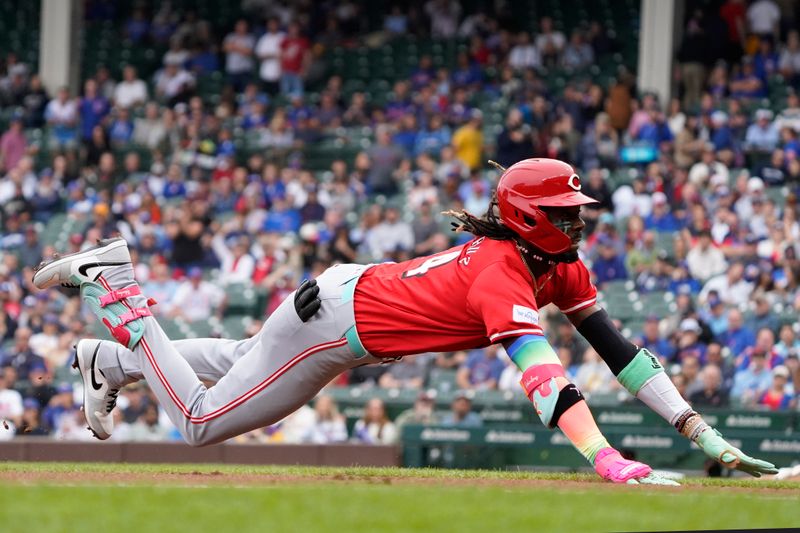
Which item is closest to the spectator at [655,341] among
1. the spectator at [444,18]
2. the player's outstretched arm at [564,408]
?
the player's outstretched arm at [564,408]

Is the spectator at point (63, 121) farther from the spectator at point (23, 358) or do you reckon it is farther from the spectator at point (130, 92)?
the spectator at point (23, 358)

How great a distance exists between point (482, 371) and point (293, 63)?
9.65 m

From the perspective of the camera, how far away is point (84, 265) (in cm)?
806

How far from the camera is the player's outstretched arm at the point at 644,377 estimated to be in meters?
7.59

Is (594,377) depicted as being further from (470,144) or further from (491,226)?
(491,226)

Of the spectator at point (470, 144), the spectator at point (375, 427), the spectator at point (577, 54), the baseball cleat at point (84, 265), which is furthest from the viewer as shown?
the spectator at point (577, 54)

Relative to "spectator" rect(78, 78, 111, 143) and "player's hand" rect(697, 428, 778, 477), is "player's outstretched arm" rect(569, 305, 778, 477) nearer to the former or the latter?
"player's hand" rect(697, 428, 778, 477)

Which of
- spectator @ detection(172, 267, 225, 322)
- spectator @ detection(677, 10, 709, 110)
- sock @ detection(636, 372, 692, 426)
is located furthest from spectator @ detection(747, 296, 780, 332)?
sock @ detection(636, 372, 692, 426)

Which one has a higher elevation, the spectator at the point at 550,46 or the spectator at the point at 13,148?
the spectator at the point at 550,46

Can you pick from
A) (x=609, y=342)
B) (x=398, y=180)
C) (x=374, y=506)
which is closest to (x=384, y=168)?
(x=398, y=180)

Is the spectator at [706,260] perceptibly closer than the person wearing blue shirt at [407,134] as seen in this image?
Yes

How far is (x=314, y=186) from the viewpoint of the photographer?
20312 millimetres

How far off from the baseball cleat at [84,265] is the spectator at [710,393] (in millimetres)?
7339

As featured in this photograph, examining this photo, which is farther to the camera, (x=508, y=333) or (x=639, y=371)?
(x=639, y=371)
